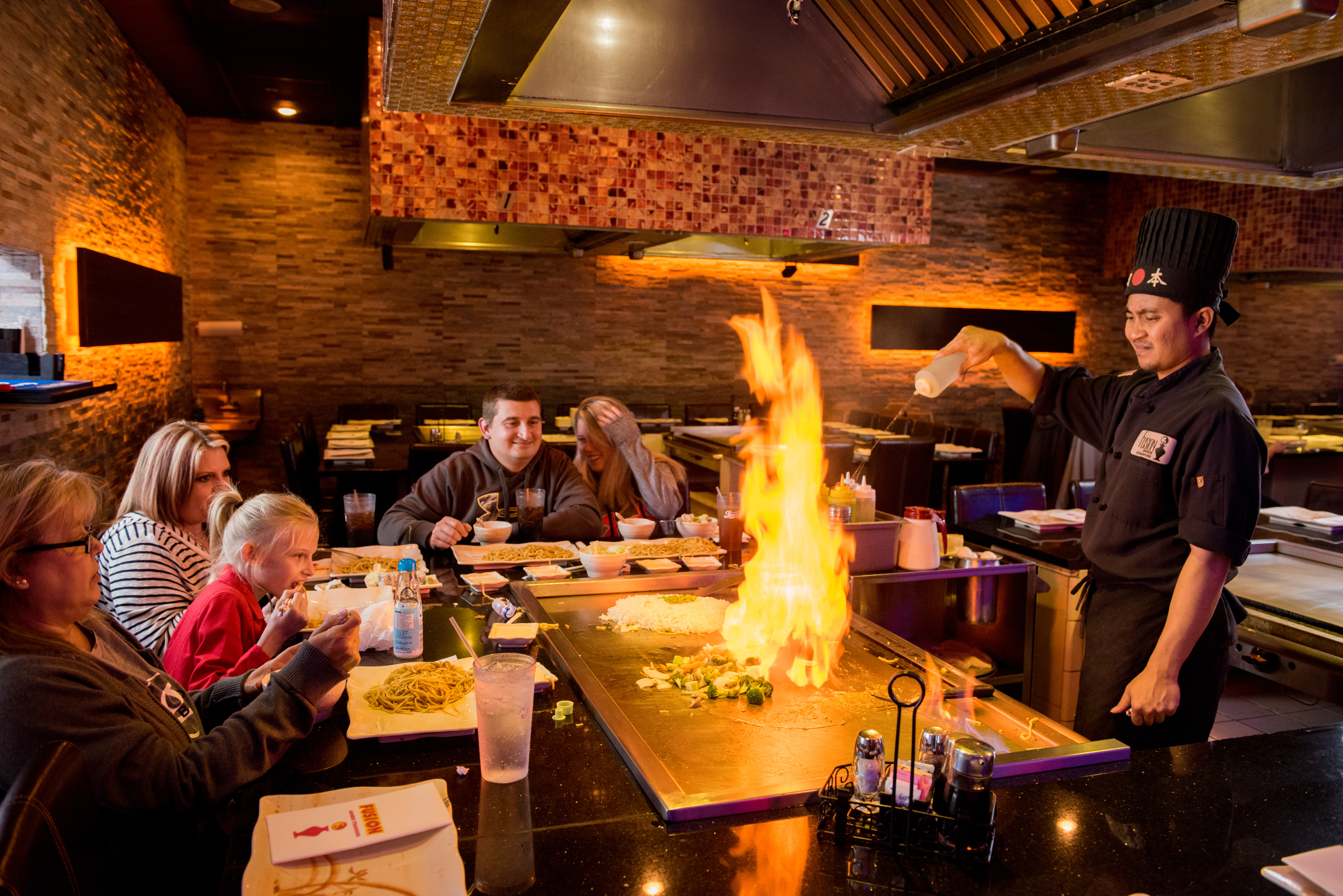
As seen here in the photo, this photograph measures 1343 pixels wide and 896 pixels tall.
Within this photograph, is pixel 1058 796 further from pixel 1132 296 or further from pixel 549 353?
pixel 549 353

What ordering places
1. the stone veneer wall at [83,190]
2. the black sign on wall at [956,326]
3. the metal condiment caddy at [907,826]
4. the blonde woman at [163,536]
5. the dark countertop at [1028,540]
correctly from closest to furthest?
the metal condiment caddy at [907,826] → the blonde woman at [163,536] → the dark countertop at [1028,540] → the stone veneer wall at [83,190] → the black sign on wall at [956,326]

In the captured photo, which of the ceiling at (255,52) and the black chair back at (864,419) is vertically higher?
the ceiling at (255,52)

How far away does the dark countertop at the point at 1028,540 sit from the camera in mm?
3326

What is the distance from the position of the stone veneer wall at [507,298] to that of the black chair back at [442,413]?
0.56 metres

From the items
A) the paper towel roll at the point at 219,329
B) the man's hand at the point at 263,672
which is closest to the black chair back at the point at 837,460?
the man's hand at the point at 263,672

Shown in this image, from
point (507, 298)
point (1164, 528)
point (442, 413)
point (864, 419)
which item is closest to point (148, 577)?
point (1164, 528)

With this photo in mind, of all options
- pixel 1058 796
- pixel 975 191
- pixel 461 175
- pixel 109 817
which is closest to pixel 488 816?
pixel 109 817

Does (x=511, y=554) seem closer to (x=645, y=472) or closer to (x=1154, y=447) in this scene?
(x=645, y=472)

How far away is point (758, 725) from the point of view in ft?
5.76

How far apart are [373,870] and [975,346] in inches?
82.9

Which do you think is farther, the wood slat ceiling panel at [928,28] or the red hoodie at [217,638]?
the red hoodie at [217,638]

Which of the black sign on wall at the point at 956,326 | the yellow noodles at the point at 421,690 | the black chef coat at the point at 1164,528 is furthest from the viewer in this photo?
the black sign on wall at the point at 956,326

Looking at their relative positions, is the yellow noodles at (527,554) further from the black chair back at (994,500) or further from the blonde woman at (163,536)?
the black chair back at (994,500)

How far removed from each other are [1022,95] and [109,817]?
1899mm
